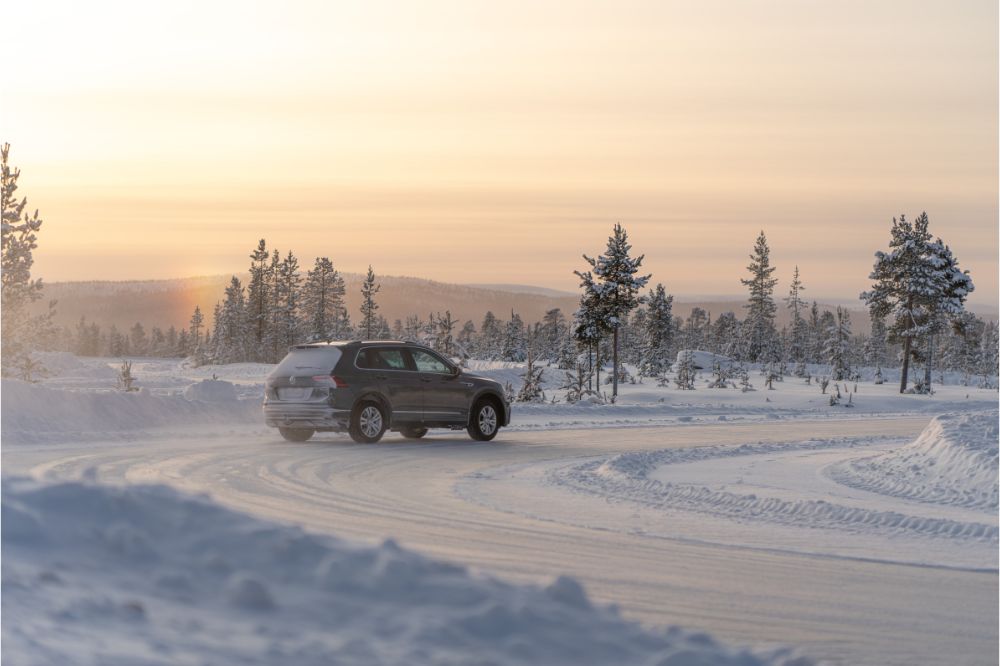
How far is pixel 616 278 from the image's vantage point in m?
69.2

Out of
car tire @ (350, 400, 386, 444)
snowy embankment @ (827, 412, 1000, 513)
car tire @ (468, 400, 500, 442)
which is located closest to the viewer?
snowy embankment @ (827, 412, 1000, 513)

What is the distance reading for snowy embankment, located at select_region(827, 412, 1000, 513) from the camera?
14.2m

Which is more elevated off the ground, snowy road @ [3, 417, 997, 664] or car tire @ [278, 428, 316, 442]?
car tire @ [278, 428, 316, 442]

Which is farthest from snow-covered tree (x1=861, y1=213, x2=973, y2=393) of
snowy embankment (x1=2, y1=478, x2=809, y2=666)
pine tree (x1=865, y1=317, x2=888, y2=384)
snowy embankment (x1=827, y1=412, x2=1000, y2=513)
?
pine tree (x1=865, y1=317, x2=888, y2=384)

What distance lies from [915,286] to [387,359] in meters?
55.1

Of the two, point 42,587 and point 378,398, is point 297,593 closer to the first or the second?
point 42,587

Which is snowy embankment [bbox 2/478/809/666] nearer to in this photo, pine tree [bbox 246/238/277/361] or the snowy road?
the snowy road

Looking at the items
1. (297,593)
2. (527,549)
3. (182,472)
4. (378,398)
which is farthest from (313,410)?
(297,593)

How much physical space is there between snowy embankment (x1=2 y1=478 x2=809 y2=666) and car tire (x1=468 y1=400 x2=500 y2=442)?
1379cm

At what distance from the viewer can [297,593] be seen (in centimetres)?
621

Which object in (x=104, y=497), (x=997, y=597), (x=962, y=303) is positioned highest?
(x=962, y=303)

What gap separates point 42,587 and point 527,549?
4.31 metres

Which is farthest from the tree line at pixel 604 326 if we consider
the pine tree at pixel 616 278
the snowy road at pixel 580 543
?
the snowy road at pixel 580 543

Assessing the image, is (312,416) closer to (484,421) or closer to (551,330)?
(484,421)
